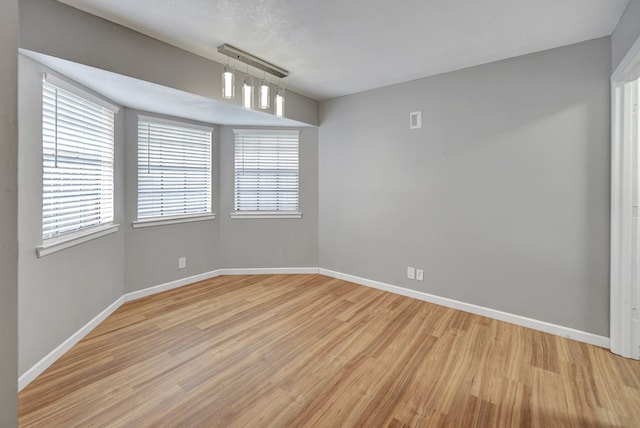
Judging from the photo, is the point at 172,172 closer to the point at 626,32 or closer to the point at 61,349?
the point at 61,349

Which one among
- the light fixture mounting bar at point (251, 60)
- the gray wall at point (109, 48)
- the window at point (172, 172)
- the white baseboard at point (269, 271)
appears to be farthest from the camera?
the white baseboard at point (269, 271)

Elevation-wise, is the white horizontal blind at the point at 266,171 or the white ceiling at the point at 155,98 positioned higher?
the white ceiling at the point at 155,98

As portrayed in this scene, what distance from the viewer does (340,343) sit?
247 cm

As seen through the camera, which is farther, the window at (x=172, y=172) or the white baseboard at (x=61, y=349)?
the window at (x=172, y=172)

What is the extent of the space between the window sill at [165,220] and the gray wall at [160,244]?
50mm

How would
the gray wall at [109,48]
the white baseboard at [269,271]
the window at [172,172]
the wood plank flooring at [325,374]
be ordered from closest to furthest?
the wood plank flooring at [325,374], the gray wall at [109,48], the window at [172,172], the white baseboard at [269,271]

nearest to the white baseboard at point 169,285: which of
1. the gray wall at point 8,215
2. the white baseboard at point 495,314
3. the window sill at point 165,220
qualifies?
the window sill at point 165,220

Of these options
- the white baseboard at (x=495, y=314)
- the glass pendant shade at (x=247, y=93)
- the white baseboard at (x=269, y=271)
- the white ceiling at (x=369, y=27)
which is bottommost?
the white baseboard at (x=495, y=314)

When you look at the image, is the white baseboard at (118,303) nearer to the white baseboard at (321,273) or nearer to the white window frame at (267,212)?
the white baseboard at (321,273)

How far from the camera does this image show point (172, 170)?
3.71 meters

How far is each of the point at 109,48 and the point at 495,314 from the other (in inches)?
162

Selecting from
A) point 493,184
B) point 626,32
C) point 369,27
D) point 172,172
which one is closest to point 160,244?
point 172,172

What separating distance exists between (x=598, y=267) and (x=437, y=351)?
5.01 ft

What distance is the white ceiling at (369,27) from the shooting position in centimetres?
201
